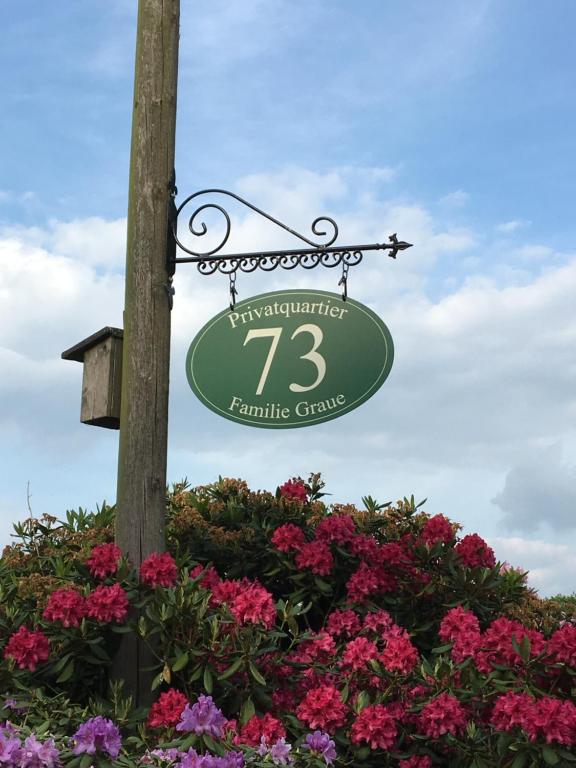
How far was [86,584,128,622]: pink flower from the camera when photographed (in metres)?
5.20

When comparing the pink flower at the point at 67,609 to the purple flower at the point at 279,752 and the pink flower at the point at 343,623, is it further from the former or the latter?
the pink flower at the point at 343,623

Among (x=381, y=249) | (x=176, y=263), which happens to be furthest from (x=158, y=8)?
(x=381, y=249)

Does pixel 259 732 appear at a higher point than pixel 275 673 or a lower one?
lower

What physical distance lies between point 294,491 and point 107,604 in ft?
7.38

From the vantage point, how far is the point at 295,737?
5.11m

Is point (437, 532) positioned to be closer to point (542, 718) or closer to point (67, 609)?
point (542, 718)

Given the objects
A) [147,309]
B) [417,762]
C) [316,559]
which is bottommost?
[417,762]

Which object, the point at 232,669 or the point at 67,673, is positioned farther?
the point at 67,673

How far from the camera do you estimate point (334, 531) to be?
20.9ft

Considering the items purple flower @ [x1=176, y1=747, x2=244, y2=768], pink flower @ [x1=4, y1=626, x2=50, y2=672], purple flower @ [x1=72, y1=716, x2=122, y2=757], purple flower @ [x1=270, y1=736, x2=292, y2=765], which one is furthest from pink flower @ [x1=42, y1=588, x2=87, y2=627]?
purple flower @ [x1=270, y1=736, x2=292, y2=765]

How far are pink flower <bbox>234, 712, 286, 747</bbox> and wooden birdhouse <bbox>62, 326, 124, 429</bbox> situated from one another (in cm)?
200

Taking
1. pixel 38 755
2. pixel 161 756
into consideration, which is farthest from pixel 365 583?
pixel 38 755

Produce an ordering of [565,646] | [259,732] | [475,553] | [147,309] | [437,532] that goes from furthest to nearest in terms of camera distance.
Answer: [437,532] < [475,553] < [147,309] < [565,646] < [259,732]

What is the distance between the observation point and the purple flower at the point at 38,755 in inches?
169
